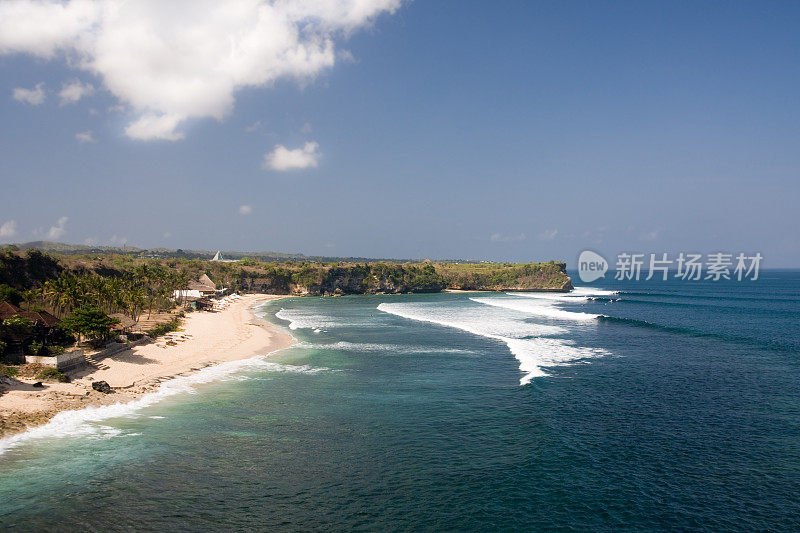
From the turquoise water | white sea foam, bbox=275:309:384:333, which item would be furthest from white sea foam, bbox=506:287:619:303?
the turquoise water

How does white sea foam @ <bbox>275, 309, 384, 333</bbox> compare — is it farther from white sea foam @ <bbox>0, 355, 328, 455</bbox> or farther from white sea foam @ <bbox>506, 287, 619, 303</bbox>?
white sea foam @ <bbox>506, 287, 619, 303</bbox>

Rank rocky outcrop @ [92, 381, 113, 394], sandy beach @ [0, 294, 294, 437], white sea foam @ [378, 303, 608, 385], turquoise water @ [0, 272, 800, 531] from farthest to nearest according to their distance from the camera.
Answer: white sea foam @ [378, 303, 608, 385] < rocky outcrop @ [92, 381, 113, 394] < sandy beach @ [0, 294, 294, 437] < turquoise water @ [0, 272, 800, 531]

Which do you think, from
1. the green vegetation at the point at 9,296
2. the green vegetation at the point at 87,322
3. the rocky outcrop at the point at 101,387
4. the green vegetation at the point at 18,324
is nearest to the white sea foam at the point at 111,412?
the rocky outcrop at the point at 101,387

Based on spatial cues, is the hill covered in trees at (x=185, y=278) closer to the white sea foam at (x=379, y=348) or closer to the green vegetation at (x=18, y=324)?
the green vegetation at (x=18, y=324)

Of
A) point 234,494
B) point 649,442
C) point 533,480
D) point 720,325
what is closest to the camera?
point 234,494

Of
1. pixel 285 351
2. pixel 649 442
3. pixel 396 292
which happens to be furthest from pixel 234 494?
pixel 396 292

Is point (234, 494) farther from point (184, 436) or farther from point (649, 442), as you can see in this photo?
point (649, 442)
